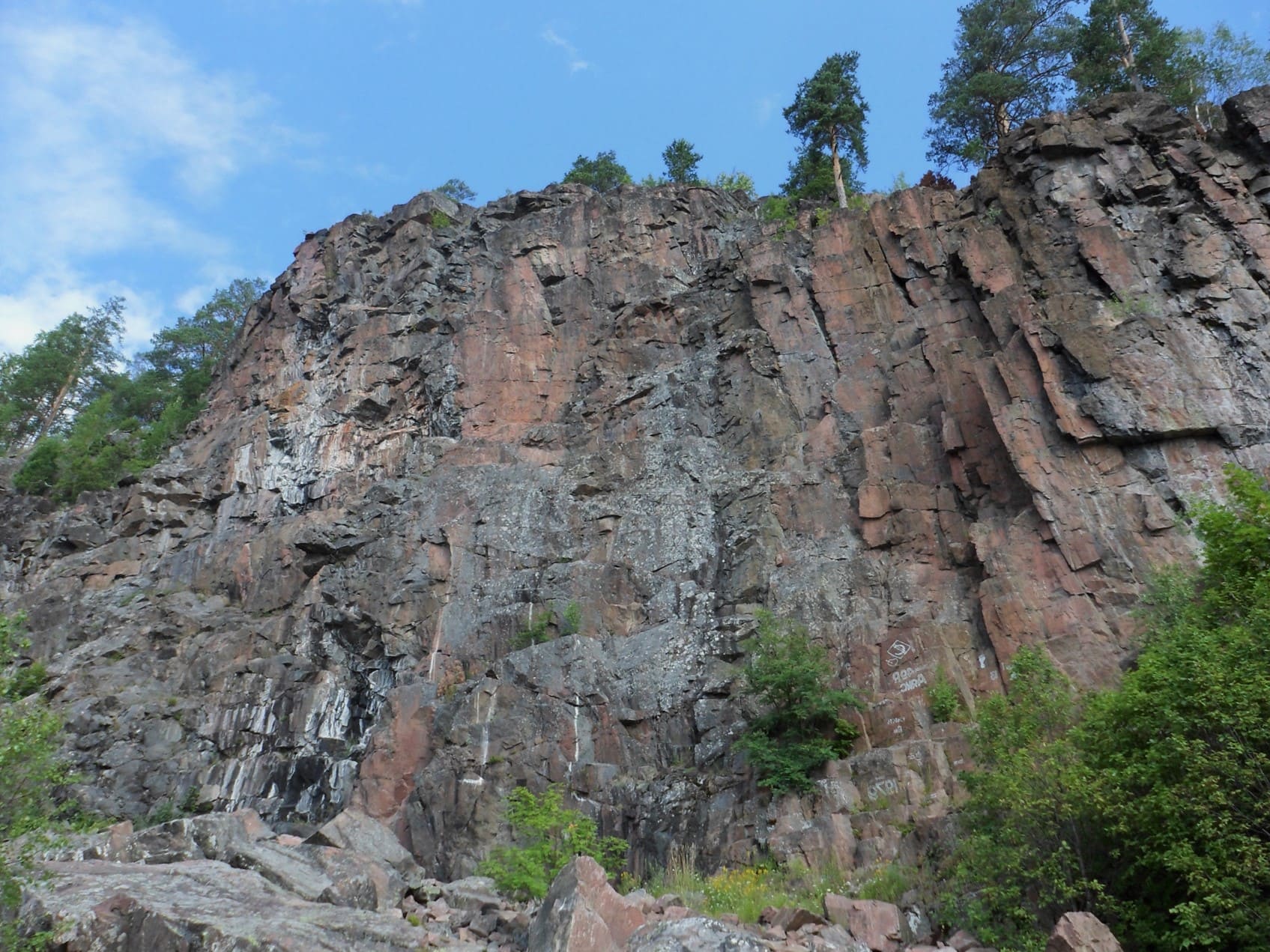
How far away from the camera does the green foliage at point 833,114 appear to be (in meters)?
40.1

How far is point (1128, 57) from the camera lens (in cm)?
3384

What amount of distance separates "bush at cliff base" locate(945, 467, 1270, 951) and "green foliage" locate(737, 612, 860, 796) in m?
4.17

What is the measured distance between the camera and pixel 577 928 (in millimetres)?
10617

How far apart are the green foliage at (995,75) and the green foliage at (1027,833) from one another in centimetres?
2864

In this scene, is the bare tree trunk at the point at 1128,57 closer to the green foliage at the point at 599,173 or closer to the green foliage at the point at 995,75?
the green foliage at the point at 995,75

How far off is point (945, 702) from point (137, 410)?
Answer: 47.5 metres

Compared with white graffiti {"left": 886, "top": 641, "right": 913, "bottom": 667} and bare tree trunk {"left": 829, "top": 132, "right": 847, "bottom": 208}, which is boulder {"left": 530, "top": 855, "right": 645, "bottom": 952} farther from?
bare tree trunk {"left": 829, "top": 132, "right": 847, "bottom": 208}

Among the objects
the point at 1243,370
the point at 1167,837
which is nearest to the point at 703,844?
the point at 1167,837

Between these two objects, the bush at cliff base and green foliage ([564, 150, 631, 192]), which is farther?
green foliage ([564, 150, 631, 192])

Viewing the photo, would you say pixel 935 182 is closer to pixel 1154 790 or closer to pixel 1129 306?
pixel 1129 306

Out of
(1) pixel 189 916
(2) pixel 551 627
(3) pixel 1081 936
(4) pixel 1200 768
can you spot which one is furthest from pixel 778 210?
(1) pixel 189 916

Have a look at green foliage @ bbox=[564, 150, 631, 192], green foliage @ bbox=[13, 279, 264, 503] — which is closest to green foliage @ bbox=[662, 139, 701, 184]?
green foliage @ bbox=[564, 150, 631, 192]

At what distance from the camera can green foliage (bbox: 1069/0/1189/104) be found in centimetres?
3338

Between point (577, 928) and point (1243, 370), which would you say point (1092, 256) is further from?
point (577, 928)
